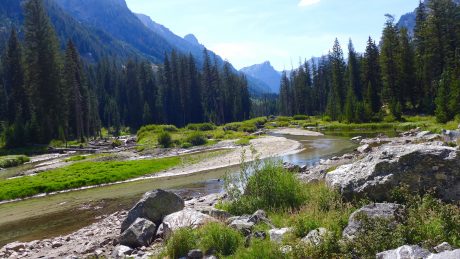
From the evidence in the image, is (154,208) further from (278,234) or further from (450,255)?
(450,255)

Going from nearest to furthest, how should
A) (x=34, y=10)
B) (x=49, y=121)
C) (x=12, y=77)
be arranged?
(x=49, y=121)
(x=34, y=10)
(x=12, y=77)

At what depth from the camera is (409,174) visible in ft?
36.2

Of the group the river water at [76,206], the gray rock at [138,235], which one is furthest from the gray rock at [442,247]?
the river water at [76,206]

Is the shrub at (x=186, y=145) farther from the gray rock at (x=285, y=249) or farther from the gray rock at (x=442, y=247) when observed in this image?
the gray rock at (x=442, y=247)

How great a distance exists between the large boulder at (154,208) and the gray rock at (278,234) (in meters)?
5.91

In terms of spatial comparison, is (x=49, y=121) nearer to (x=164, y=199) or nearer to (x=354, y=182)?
→ (x=164, y=199)

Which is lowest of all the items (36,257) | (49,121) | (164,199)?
(36,257)

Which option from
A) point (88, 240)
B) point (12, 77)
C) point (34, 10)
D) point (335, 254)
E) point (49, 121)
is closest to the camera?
point (335, 254)

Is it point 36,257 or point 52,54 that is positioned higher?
point 52,54

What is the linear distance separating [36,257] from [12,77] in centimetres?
7816

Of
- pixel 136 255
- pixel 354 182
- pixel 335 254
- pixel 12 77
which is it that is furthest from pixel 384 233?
pixel 12 77

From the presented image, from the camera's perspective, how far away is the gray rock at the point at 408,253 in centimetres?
629

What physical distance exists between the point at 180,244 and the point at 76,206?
15.8 m

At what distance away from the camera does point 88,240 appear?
15.1 meters
